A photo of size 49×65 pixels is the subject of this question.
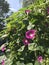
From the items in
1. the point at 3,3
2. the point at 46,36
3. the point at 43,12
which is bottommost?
the point at 3,3

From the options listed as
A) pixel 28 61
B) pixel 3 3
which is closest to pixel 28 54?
pixel 28 61

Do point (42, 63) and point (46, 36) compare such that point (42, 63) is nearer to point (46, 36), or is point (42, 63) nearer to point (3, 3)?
point (46, 36)

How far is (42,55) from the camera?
208 cm

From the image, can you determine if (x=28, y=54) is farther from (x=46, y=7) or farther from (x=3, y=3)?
(x=3, y=3)

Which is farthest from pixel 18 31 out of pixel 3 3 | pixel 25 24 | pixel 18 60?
pixel 3 3

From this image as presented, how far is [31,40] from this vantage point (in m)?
2.16

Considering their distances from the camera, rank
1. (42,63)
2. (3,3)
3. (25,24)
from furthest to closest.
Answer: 1. (3,3)
2. (25,24)
3. (42,63)

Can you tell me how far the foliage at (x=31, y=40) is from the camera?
82.1 inches

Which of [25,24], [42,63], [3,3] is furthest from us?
[3,3]

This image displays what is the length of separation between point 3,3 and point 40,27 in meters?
23.3

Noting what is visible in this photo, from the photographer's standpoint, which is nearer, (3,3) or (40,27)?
(40,27)

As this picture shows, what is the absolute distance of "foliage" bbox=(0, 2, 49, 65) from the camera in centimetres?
209

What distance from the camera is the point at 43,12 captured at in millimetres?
2203

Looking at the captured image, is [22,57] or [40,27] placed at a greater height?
[40,27]
